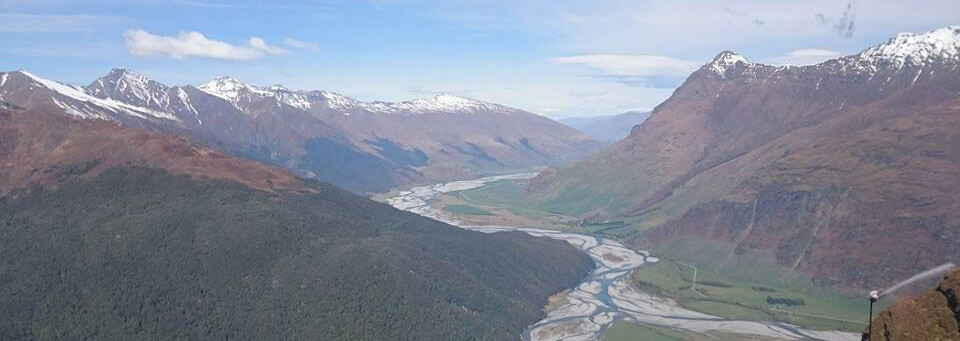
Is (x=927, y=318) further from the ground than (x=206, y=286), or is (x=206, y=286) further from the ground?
(x=927, y=318)

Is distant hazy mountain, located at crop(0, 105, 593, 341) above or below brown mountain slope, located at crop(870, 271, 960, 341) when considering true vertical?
below

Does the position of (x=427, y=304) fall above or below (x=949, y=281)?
below

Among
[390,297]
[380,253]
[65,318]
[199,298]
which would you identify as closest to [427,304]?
[390,297]

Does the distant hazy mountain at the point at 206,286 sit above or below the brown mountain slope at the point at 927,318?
below

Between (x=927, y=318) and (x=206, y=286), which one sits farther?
(x=206, y=286)

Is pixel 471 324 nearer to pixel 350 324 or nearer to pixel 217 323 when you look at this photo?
pixel 350 324

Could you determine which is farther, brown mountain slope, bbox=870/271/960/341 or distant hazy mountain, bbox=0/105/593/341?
distant hazy mountain, bbox=0/105/593/341

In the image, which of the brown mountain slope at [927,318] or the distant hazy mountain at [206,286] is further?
the distant hazy mountain at [206,286]

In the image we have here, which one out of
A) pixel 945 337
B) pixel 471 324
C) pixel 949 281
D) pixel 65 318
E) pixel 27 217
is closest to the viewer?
pixel 945 337
